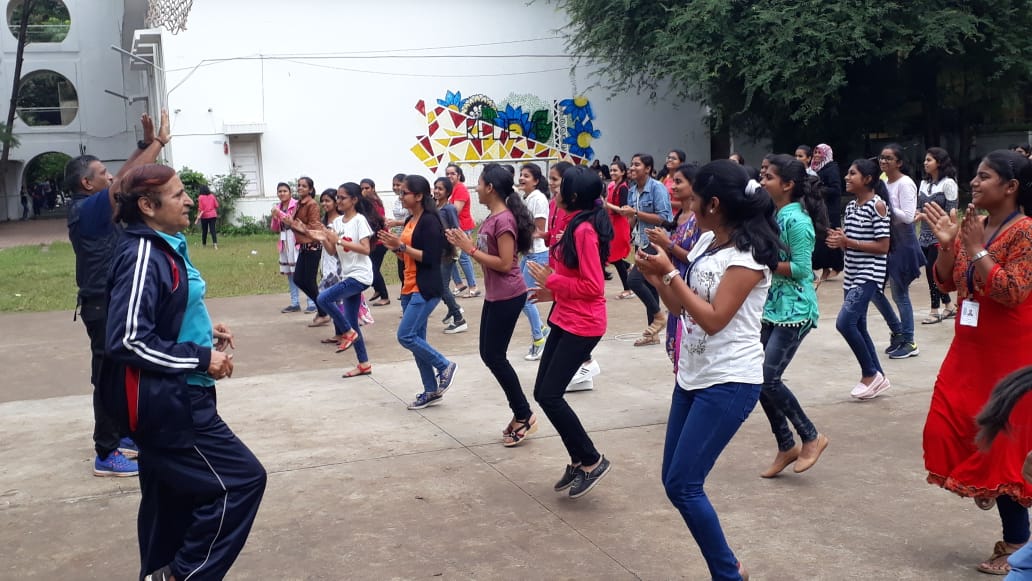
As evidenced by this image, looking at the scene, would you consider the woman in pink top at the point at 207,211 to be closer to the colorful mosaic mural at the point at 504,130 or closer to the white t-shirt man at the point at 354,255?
the colorful mosaic mural at the point at 504,130

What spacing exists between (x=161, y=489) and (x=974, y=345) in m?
3.48

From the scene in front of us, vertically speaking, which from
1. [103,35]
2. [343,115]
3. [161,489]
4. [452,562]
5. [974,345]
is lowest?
[452,562]

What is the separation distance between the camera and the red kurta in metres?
4.03

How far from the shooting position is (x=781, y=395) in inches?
209

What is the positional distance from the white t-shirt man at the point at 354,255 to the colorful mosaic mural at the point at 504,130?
806 inches

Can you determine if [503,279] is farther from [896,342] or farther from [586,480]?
[896,342]

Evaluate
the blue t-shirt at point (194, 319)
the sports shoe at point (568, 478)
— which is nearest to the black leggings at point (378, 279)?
the sports shoe at point (568, 478)

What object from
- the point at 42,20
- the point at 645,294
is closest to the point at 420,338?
the point at 645,294

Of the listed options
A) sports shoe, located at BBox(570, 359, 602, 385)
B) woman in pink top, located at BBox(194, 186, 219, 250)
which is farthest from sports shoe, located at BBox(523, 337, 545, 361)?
woman in pink top, located at BBox(194, 186, 219, 250)

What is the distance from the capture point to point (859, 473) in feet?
18.0

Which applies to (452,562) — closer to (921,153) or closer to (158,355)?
(158,355)

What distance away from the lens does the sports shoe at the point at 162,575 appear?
3.66m

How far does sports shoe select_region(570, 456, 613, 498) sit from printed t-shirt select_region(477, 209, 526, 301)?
137 centimetres

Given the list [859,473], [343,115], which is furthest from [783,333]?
[343,115]
